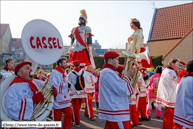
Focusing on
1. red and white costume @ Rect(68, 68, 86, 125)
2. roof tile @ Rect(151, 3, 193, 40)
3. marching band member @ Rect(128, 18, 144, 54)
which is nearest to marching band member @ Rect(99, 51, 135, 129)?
marching band member @ Rect(128, 18, 144, 54)

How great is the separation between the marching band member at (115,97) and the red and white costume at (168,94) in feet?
7.04

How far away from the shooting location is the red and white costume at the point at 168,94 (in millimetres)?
5242

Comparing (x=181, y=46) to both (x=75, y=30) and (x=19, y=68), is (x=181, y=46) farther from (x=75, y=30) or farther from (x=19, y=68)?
(x=19, y=68)

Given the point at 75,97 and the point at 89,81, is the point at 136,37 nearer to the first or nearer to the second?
the point at 75,97

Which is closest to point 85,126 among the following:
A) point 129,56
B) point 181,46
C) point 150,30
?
point 129,56

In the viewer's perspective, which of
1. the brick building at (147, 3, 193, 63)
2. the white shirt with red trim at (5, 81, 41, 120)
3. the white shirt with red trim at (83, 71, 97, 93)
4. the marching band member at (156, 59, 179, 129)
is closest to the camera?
the white shirt with red trim at (5, 81, 41, 120)

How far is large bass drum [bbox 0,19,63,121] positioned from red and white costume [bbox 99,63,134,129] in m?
0.93

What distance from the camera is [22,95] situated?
9.86 ft

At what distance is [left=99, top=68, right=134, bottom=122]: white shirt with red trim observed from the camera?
A: 345cm

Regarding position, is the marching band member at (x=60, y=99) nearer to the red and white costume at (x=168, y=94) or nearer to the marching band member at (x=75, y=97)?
the marching band member at (x=75, y=97)

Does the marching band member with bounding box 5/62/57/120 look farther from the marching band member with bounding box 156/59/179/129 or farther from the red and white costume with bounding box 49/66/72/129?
the marching band member with bounding box 156/59/179/129

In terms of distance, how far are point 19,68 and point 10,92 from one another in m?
0.42

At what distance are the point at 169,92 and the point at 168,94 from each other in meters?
0.06

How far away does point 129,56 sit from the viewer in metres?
3.61
